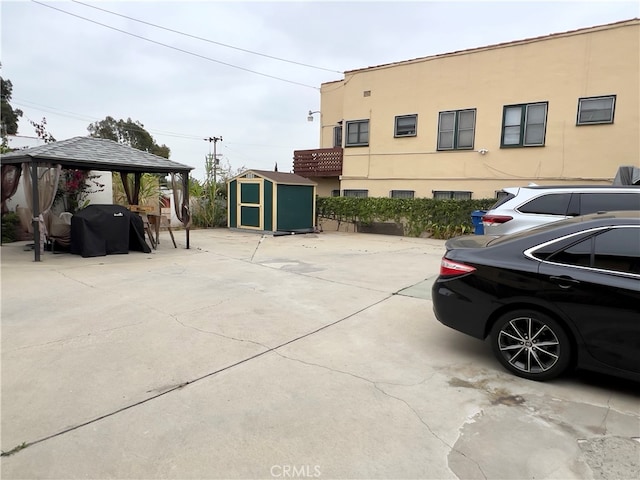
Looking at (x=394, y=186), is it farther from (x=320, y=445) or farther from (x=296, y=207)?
(x=320, y=445)

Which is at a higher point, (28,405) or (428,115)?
(428,115)

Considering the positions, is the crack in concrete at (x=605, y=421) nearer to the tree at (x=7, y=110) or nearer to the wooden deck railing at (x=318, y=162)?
the wooden deck railing at (x=318, y=162)

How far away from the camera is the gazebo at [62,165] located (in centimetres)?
878

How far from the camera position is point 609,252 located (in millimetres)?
3221

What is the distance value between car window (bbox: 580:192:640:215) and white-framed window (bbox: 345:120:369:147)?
39.0 feet

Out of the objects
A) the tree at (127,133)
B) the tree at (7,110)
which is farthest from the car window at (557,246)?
the tree at (127,133)

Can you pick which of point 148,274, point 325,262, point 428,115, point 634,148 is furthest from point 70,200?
point 634,148

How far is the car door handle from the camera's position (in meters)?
3.24

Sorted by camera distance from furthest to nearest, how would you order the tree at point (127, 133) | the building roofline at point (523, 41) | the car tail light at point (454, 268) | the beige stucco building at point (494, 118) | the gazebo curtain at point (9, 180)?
the tree at point (127, 133)
the beige stucco building at point (494, 118)
the building roofline at point (523, 41)
the gazebo curtain at point (9, 180)
the car tail light at point (454, 268)

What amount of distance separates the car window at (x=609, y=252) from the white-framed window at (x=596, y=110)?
39.5 feet

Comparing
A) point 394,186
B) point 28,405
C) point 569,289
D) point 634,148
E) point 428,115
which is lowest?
point 28,405

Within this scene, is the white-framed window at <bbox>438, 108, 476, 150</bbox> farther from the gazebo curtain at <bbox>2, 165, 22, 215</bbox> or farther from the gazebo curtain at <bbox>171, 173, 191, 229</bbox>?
the gazebo curtain at <bbox>2, 165, 22, 215</bbox>

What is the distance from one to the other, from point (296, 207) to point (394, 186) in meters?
4.20

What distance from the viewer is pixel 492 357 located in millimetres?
3965
